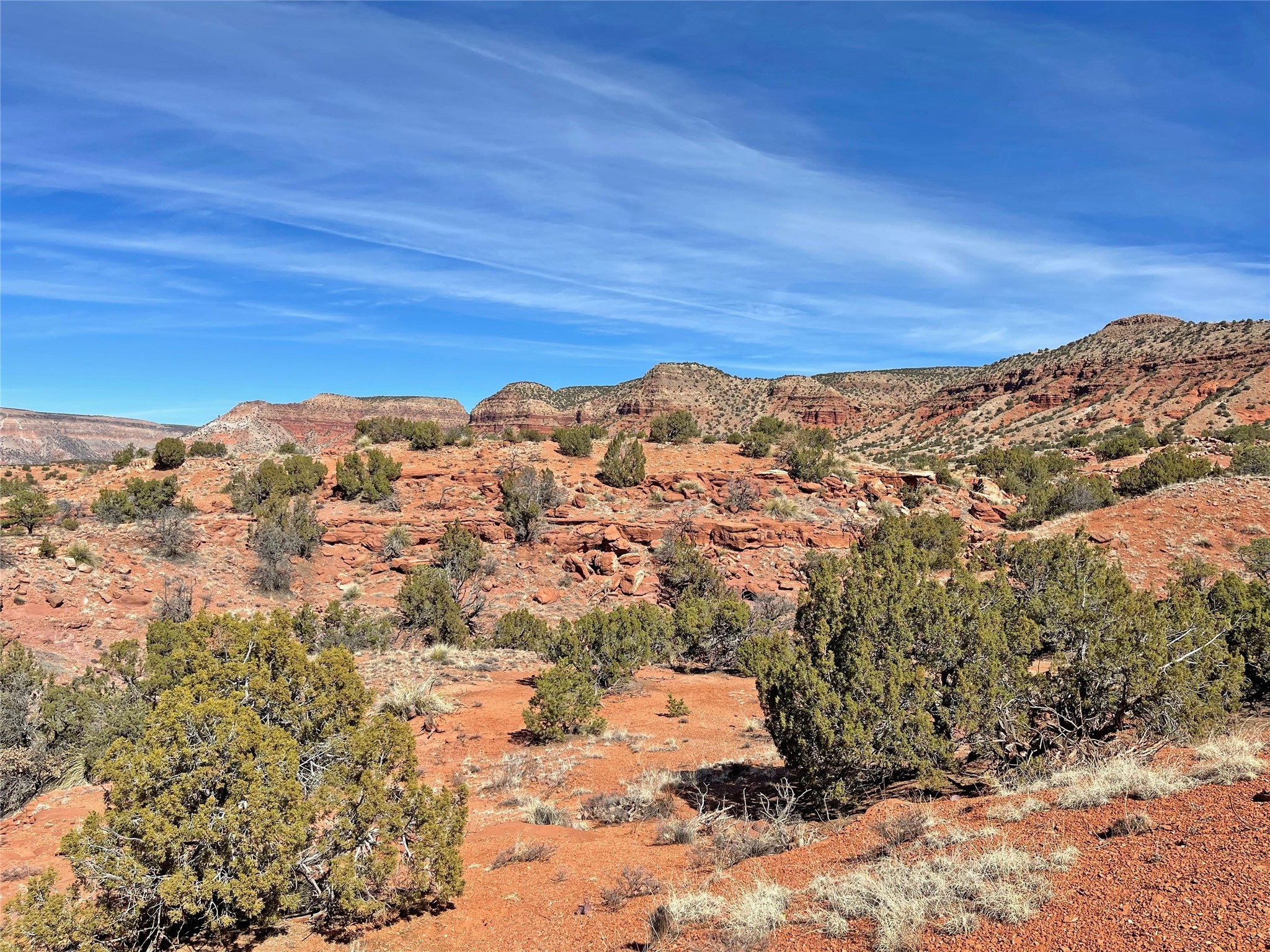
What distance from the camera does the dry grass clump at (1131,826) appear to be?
4.89 meters

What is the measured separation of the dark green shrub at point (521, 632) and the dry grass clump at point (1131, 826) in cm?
1522

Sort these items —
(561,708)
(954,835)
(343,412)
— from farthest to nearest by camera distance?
1. (343,412)
2. (561,708)
3. (954,835)

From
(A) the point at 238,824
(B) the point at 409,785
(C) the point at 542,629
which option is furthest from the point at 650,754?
(C) the point at 542,629

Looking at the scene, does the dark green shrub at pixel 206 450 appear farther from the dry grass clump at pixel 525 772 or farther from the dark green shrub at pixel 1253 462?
the dark green shrub at pixel 1253 462

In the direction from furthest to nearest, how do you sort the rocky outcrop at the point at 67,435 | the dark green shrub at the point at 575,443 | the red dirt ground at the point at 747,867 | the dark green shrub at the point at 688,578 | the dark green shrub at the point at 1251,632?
1. the rocky outcrop at the point at 67,435
2. the dark green shrub at the point at 575,443
3. the dark green shrub at the point at 688,578
4. the dark green shrub at the point at 1251,632
5. the red dirt ground at the point at 747,867

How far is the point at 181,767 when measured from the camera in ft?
16.8

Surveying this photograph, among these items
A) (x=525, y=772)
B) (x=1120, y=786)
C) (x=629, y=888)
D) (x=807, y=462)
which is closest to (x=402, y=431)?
(x=807, y=462)

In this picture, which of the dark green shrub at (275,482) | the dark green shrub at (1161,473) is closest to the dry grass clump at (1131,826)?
the dark green shrub at (275,482)

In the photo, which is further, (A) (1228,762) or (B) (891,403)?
(B) (891,403)

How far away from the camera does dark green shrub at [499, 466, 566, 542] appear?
25250mm

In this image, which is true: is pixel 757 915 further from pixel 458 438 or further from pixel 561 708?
pixel 458 438

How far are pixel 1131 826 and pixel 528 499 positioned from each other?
73.7 ft

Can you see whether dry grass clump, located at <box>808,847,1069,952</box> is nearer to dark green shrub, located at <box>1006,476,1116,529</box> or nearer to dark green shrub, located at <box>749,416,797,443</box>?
dark green shrub, located at <box>1006,476,1116,529</box>

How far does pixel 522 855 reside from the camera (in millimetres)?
6891
